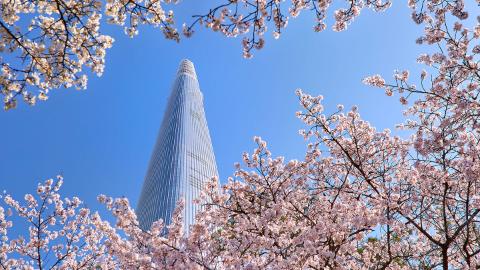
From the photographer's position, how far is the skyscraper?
7050 centimetres

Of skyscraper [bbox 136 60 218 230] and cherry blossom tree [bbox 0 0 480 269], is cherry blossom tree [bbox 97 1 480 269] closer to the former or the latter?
cherry blossom tree [bbox 0 0 480 269]

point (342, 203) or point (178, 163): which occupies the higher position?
point (178, 163)

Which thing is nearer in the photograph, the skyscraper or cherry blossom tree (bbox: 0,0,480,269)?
cherry blossom tree (bbox: 0,0,480,269)

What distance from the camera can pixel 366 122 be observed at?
31.4 feet

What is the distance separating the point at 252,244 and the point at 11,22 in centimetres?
549

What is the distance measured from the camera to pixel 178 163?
77125mm

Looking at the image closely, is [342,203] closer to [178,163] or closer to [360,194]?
[360,194]

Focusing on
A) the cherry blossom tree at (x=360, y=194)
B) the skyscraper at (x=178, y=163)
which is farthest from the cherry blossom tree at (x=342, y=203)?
the skyscraper at (x=178, y=163)

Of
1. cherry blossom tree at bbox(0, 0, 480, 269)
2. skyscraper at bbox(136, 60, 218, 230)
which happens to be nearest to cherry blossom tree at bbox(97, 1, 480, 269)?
cherry blossom tree at bbox(0, 0, 480, 269)

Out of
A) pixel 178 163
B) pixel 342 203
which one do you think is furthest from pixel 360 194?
pixel 178 163

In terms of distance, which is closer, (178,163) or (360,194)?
(360,194)

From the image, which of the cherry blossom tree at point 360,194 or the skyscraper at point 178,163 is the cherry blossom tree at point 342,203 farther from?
the skyscraper at point 178,163

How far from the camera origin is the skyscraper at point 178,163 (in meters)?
70.5

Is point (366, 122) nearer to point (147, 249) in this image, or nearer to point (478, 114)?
point (478, 114)
